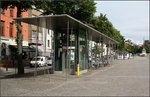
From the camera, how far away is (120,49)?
71.8 meters

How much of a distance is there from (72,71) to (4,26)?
18.4 meters

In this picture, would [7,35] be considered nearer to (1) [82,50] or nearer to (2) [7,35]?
(2) [7,35]

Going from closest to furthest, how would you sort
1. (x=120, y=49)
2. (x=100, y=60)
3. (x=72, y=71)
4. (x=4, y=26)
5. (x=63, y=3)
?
(x=72, y=71) < (x=63, y=3) < (x=100, y=60) < (x=4, y=26) < (x=120, y=49)

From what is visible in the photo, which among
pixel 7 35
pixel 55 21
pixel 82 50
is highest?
pixel 7 35

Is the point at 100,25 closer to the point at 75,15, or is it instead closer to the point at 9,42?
the point at 75,15

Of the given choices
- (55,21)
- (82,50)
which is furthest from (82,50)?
(55,21)

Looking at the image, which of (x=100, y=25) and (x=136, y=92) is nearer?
(x=136, y=92)

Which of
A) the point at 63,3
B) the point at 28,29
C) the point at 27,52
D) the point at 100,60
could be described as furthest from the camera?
the point at 28,29

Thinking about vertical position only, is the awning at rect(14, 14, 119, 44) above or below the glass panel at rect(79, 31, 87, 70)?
above

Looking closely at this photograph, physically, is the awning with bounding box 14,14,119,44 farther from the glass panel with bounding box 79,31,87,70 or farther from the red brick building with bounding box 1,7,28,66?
the red brick building with bounding box 1,7,28,66

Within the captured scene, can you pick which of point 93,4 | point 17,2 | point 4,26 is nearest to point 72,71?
point 17,2

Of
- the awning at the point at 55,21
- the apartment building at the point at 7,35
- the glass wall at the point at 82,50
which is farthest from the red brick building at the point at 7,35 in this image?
the awning at the point at 55,21

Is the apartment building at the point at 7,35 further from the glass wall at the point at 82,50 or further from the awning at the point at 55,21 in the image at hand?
the awning at the point at 55,21

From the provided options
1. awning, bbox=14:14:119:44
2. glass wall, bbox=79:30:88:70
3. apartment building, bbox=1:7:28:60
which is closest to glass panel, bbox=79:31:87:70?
glass wall, bbox=79:30:88:70
